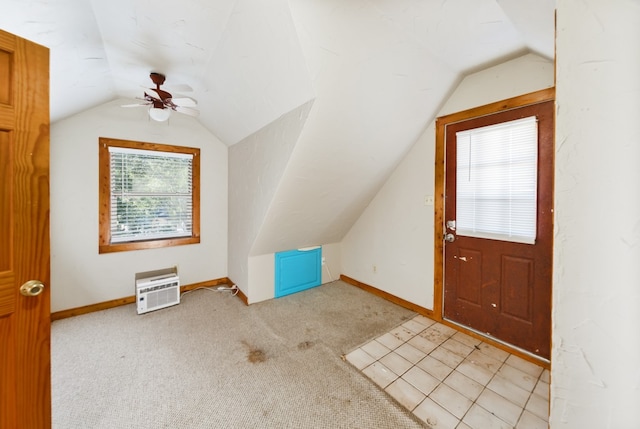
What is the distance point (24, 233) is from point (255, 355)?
5.53 ft

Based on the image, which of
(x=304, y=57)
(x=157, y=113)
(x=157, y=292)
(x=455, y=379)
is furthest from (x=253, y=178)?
(x=455, y=379)

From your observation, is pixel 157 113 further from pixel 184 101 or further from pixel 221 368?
pixel 221 368

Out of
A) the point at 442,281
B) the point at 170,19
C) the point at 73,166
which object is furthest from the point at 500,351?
the point at 73,166

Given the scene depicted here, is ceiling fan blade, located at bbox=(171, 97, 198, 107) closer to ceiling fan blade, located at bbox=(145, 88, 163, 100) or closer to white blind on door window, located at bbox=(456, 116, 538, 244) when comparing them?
ceiling fan blade, located at bbox=(145, 88, 163, 100)

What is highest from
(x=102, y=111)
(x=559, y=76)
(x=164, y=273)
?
(x=102, y=111)

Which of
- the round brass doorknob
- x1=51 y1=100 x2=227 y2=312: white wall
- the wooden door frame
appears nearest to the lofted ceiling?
the wooden door frame

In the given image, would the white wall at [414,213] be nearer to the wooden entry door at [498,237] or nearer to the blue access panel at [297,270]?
the wooden entry door at [498,237]

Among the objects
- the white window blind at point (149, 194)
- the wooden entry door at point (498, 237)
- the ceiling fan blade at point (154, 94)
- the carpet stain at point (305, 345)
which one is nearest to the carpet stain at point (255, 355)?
the carpet stain at point (305, 345)

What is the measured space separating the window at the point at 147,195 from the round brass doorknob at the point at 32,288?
2299 millimetres

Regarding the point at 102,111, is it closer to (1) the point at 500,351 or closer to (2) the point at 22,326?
(2) the point at 22,326

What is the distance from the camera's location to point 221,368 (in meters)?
1.89

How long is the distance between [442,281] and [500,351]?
71 centimetres

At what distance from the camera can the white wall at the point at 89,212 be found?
102 inches

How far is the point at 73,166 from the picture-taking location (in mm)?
2633
